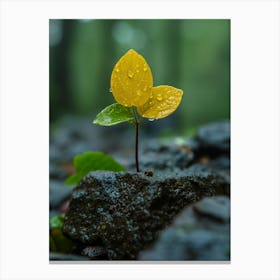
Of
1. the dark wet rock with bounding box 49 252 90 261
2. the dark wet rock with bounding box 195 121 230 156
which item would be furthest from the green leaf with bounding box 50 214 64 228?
the dark wet rock with bounding box 195 121 230 156

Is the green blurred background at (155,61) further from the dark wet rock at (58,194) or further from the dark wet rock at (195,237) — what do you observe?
the dark wet rock at (195,237)

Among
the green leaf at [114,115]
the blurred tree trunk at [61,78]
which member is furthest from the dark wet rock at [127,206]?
the blurred tree trunk at [61,78]

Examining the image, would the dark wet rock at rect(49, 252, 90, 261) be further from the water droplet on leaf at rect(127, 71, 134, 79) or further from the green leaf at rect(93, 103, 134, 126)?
the water droplet on leaf at rect(127, 71, 134, 79)

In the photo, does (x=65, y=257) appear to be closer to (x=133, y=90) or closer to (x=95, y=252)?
(x=95, y=252)

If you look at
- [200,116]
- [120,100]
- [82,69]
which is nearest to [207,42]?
[200,116]
